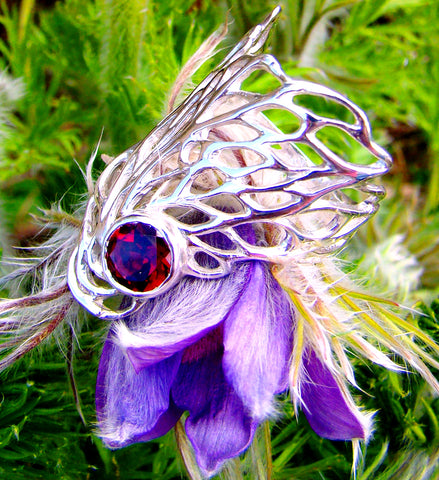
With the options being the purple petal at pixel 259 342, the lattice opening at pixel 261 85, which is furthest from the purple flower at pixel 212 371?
the lattice opening at pixel 261 85

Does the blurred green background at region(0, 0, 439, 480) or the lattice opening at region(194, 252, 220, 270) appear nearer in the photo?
the lattice opening at region(194, 252, 220, 270)

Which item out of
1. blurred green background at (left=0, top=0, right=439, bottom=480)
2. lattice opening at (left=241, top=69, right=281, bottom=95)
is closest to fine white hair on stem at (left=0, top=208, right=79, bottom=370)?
blurred green background at (left=0, top=0, right=439, bottom=480)

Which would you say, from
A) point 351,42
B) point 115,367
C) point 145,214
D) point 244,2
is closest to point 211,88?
point 145,214

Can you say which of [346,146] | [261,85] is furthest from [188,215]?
[346,146]

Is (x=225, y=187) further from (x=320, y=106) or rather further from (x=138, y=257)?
(x=320, y=106)

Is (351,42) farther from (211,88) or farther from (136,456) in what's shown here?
(136,456)

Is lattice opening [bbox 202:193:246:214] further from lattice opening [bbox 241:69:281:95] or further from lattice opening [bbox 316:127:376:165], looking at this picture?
lattice opening [bbox 316:127:376:165]
